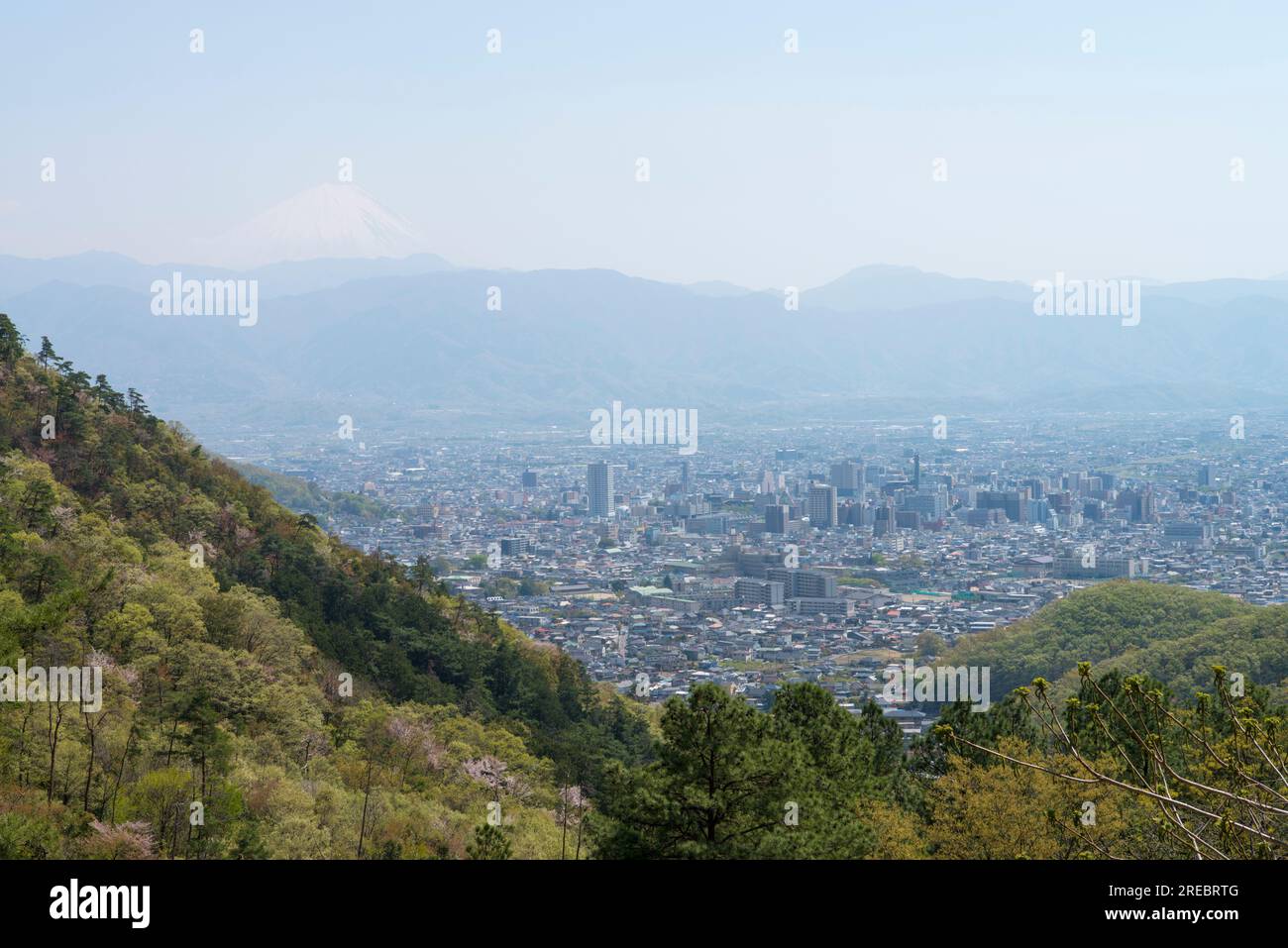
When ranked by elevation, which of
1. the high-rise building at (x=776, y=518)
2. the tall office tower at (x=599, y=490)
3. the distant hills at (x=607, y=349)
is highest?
the distant hills at (x=607, y=349)

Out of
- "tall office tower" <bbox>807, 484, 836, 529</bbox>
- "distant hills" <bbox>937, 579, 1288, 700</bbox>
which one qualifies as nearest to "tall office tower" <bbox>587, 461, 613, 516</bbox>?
"tall office tower" <bbox>807, 484, 836, 529</bbox>

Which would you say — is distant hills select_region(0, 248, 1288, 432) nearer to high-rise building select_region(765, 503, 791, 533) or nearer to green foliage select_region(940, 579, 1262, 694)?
high-rise building select_region(765, 503, 791, 533)

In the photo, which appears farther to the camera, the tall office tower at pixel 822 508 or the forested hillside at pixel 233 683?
the tall office tower at pixel 822 508

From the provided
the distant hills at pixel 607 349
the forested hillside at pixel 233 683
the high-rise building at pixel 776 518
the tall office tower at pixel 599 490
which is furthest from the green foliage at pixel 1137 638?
the distant hills at pixel 607 349

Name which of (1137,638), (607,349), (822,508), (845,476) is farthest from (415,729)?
(607,349)

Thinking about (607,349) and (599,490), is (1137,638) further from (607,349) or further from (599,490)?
(607,349)

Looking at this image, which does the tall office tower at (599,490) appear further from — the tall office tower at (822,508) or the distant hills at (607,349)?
the distant hills at (607,349)
